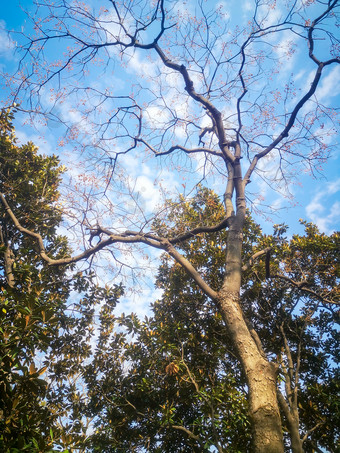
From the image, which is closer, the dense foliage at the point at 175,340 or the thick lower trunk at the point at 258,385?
the thick lower trunk at the point at 258,385

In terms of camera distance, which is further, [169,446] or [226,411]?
[169,446]

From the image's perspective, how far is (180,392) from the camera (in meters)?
5.50

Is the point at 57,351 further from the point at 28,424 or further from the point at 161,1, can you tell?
the point at 161,1

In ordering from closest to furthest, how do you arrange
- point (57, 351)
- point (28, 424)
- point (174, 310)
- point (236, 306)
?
point (28, 424)
point (236, 306)
point (57, 351)
point (174, 310)

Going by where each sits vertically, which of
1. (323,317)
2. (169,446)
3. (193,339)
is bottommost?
(169,446)

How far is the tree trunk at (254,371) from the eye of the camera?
7.49ft

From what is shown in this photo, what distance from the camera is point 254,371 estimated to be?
2697 mm

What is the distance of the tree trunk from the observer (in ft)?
7.49

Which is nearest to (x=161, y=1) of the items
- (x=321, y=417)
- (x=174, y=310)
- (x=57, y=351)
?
(x=174, y=310)

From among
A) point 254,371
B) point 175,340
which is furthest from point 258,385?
point 175,340

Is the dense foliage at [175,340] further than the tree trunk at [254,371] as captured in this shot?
Yes

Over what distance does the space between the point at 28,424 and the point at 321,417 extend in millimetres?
5506

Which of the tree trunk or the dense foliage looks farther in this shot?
the dense foliage

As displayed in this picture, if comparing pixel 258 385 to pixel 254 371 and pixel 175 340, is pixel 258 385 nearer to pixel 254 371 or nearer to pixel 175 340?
pixel 254 371
